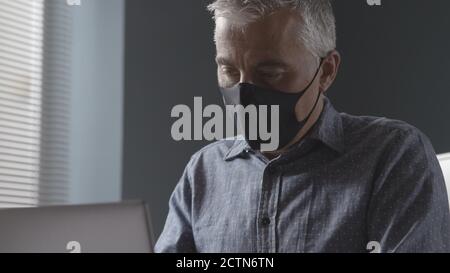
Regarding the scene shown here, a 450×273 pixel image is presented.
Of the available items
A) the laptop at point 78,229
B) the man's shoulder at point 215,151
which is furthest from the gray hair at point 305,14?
the laptop at point 78,229

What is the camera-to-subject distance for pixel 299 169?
52.6 inches

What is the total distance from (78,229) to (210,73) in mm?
581

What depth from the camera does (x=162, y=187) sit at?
1383 millimetres

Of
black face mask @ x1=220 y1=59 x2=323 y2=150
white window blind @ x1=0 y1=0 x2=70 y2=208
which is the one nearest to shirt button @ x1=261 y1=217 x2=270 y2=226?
black face mask @ x1=220 y1=59 x2=323 y2=150

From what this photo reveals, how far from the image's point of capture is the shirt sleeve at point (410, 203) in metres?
1.19

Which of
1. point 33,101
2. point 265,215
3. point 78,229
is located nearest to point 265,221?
point 265,215

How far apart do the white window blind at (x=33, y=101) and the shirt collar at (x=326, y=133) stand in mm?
379

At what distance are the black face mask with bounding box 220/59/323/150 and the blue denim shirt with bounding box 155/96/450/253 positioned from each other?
0.09 feet

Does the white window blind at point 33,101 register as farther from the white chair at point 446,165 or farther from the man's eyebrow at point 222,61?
the white chair at point 446,165

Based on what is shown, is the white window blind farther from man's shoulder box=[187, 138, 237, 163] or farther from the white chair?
the white chair

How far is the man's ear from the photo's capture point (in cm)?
139

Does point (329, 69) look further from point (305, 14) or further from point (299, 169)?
point (299, 169)

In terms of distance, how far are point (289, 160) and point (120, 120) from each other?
382 millimetres

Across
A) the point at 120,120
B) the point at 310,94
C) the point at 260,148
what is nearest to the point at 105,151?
the point at 120,120
